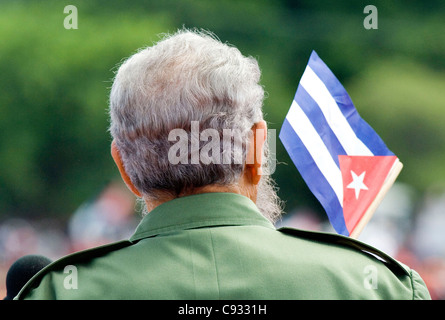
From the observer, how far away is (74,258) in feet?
4.14

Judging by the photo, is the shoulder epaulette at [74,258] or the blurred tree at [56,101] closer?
the shoulder epaulette at [74,258]

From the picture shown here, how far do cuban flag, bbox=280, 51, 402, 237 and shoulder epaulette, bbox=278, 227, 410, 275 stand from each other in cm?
68

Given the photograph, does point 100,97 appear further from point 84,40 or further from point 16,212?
point 16,212

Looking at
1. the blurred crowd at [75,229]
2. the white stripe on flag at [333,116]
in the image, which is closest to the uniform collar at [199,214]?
the white stripe on flag at [333,116]

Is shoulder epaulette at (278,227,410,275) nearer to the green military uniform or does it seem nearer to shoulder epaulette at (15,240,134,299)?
the green military uniform

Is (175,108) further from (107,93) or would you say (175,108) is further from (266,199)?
(107,93)

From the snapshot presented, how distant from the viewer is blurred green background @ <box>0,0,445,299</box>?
29.0 feet

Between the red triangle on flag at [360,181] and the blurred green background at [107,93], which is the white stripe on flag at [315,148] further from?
the blurred green background at [107,93]

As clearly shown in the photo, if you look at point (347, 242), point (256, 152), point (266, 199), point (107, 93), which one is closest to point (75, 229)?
point (107, 93)

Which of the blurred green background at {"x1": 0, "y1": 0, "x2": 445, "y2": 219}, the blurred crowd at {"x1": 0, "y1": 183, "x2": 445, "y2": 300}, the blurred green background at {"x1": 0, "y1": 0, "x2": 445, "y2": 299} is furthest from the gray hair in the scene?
the blurred green background at {"x1": 0, "y1": 0, "x2": 445, "y2": 219}

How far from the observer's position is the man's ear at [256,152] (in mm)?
1417

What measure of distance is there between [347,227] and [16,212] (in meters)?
7.58

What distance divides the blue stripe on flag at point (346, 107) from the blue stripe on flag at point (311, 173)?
0.21 m

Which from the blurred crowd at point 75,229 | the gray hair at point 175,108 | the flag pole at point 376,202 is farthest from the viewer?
the blurred crowd at point 75,229
